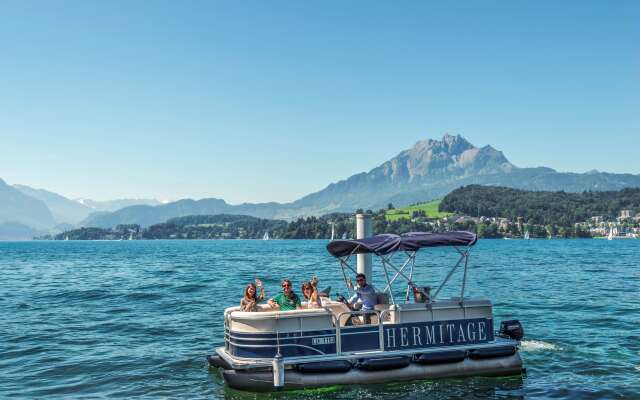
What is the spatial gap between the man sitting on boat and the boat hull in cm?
140

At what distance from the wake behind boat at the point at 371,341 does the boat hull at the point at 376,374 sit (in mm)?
22

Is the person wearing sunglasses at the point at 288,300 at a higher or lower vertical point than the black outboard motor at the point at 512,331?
higher

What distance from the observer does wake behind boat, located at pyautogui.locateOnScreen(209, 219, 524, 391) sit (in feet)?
46.0

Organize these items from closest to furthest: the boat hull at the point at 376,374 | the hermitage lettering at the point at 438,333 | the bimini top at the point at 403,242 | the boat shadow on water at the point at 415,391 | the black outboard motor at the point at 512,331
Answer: the boat hull at the point at 376,374 < the boat shadow on water at the point at 415,391 < the bimini top at the point at 403,242 < the hermitage lettering at the point at 438,333 < the black outboard motor at the point at 512,331

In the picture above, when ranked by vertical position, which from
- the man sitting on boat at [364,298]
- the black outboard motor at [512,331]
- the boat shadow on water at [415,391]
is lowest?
the boat shadow on water at [415,391]

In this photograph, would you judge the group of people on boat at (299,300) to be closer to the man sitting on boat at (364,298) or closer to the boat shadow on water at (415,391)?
the man sitting on boat at (364,298)

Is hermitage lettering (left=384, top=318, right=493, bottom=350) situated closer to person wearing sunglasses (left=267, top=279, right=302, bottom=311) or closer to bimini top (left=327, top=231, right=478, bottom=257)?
bimini top (left=327, top=231, right=478, bottom=257)

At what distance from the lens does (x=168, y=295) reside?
3588cm

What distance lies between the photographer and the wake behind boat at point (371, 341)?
14031mm

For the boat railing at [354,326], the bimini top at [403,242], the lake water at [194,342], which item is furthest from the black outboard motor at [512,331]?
the boat railing at [354,326]

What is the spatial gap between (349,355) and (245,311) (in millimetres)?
2706

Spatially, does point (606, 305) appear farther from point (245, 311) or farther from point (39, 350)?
point (39, 350)

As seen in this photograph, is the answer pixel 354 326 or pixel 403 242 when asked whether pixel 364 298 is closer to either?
pixel 354 326

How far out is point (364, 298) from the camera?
15.2m
